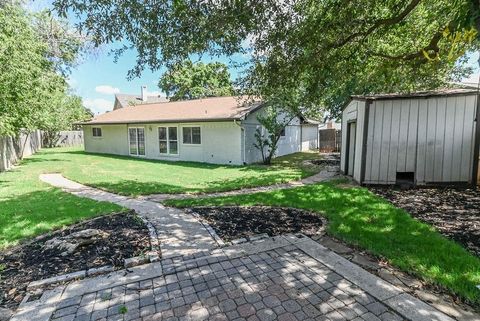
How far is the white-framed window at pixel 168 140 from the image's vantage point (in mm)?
16438

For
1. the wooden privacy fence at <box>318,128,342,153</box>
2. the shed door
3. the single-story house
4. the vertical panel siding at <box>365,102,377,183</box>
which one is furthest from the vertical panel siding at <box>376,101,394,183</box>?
the wooden privacy fence at <box>318,128,342,153</box>

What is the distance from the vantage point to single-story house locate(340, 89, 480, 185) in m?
7.60

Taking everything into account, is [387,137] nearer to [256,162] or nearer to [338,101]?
[256,162]

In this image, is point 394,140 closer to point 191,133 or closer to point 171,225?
point 171,225

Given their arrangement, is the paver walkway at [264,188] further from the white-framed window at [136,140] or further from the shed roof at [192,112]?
the white-framed window at [136,140]

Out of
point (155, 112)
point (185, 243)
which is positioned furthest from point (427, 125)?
point (155, 112)

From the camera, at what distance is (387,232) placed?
4.54m

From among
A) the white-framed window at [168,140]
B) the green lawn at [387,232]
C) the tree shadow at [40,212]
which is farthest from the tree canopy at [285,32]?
the white-framed window at [168,140]

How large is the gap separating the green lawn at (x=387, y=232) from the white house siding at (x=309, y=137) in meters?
15.6

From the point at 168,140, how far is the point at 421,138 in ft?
42.5

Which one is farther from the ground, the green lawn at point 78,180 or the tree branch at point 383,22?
the tree branch at point 383,22

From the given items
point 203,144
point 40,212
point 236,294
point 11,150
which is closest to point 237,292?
point 236,294

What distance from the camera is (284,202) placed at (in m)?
6.57

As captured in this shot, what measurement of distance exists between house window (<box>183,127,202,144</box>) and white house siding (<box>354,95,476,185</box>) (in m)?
9.62
